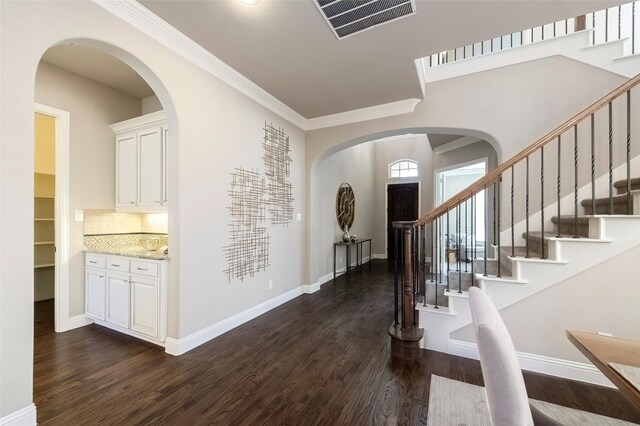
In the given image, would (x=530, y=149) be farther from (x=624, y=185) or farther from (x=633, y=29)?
(x=633, y=29)

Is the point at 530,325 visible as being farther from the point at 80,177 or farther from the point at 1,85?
the point at 80,177

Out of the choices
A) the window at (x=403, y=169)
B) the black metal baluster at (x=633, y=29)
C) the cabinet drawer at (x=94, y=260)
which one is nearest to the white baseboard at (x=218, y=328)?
the cabinet drawer at (x=94, y=260)

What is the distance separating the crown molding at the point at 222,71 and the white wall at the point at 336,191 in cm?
109

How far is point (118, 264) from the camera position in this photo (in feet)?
9.45

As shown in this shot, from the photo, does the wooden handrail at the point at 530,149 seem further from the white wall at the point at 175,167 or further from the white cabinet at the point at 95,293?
the white cabinet at the point at 95,293

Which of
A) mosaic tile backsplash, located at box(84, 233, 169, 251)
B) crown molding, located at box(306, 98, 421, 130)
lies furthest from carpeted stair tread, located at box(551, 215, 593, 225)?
mosaic tile backsplash, located at box(84, 233, 169, 251)

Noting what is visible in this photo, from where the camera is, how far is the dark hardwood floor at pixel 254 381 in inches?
69.2

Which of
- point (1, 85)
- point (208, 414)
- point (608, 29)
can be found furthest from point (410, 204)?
point (1, 85)

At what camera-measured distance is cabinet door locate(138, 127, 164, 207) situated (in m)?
2.98

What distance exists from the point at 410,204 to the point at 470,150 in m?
2.89

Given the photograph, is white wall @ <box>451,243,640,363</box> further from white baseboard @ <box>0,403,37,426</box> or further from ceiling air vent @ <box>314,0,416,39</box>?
white baseboard @ <box>0,403,37,426</box>

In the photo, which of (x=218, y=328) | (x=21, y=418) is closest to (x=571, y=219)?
(x=218, y=328)

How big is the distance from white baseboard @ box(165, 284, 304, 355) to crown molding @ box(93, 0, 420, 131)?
263cm

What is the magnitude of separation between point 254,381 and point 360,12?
303 cm
